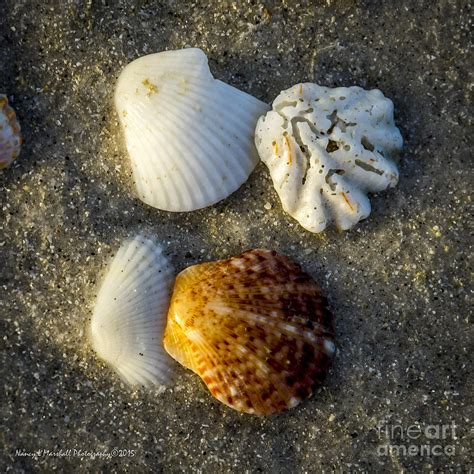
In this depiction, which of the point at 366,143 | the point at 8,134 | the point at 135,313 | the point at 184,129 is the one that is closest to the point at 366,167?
the point at 366,143

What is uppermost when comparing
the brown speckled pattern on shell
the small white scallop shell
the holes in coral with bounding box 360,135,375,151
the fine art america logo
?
the small white scallop shell

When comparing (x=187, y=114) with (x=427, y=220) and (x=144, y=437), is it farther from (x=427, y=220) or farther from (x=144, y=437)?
(x=144, y=437)

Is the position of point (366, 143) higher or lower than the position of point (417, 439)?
higher

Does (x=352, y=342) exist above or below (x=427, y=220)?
below

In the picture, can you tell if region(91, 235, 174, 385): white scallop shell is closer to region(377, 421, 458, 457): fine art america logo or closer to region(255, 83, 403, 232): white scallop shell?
region(255, 83, 403, 232): white scallop shell

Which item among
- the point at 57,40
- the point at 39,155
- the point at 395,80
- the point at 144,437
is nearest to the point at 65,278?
the point at 39,155

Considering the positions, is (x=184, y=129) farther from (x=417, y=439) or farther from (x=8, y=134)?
(x=417, y=439)

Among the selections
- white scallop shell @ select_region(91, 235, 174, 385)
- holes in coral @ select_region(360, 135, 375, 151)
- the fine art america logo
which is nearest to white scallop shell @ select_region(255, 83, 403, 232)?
holes in coral @ select_region(360, 135, 375, 151)
